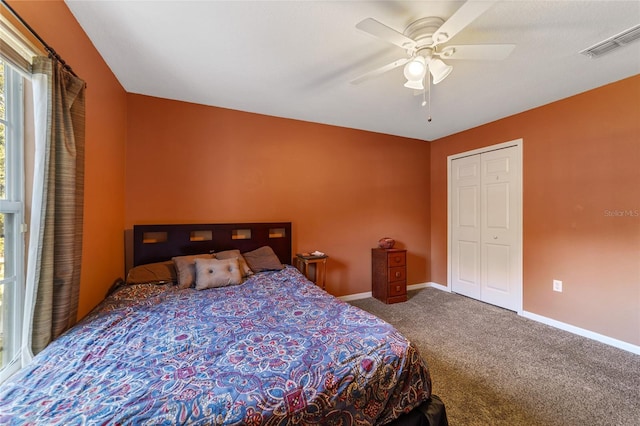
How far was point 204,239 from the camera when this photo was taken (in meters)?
2.84

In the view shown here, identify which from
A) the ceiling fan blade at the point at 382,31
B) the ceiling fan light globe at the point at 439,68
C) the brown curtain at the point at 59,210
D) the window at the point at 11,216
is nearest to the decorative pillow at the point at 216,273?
the brown curtain at the point at 59,210

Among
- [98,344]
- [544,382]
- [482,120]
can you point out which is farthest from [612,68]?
[98,344]

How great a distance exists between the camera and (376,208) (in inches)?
154

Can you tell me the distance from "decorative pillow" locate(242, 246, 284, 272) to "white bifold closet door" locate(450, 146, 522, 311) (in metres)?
2.76

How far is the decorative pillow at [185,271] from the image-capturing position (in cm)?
228

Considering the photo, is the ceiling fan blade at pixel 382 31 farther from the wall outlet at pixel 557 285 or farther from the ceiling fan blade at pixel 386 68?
the wall outlet at pixel 557 285

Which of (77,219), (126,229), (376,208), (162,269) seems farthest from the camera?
(376,208)

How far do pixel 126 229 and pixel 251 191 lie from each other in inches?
51.9

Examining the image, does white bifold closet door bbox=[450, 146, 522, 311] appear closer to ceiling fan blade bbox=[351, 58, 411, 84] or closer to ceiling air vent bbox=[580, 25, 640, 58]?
Result: ceiling air vent bbox=[580, 25, 640, 58]

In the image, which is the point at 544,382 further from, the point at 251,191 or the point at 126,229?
the point at 126,229

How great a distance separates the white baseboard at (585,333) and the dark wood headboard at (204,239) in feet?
9.63

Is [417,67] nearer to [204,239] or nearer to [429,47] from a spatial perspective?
[429,47]

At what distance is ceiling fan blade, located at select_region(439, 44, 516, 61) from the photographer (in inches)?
59.5

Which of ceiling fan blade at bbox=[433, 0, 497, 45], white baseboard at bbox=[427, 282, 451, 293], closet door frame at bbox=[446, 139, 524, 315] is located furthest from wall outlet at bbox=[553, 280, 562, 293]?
ceiling fan blade at bbox=[433, 0, 497, 45]
